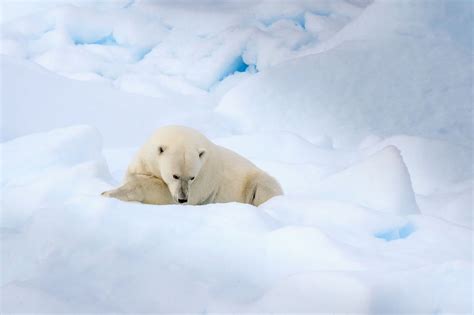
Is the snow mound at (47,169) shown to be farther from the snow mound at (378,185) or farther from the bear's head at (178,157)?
the snow mound at (378,185)

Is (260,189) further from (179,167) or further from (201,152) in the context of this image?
(179,167)

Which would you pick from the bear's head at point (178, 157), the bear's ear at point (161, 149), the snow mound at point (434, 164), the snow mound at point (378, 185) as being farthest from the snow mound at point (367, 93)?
the bear's ear at point (161, 149)

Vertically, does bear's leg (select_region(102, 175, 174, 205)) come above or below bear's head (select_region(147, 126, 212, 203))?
below

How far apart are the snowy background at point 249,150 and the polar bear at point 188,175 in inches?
14.3

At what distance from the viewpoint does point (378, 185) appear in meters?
4.03

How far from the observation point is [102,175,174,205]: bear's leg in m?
3.28

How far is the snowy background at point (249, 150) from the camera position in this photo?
1954 mm

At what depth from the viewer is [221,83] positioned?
1055cm

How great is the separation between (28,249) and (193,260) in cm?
63

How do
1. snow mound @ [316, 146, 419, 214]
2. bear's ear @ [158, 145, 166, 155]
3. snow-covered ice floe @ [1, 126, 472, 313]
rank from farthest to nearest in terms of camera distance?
snow mound @ [316, 146, 419, 214]
bear's ear @ [158, 145, 166, 155]
snow-covered ice floe @ [1, 126, 472, 313]

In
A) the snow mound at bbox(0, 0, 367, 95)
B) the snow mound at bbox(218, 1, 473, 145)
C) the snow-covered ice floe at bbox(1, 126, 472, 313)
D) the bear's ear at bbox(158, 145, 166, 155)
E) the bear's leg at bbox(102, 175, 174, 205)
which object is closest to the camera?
the snow-covered ice floe at bbox(1, 126, 472, 313)

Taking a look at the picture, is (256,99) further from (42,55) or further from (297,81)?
(42,55)

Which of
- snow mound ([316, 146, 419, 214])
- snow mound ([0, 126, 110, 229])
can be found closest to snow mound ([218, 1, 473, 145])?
snow mound ([0, 126, 110, 229])

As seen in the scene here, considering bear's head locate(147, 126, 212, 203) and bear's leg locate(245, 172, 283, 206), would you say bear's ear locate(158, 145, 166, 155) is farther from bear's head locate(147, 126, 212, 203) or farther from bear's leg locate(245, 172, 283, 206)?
bear's leg locate(245, 172, 283, 206)
